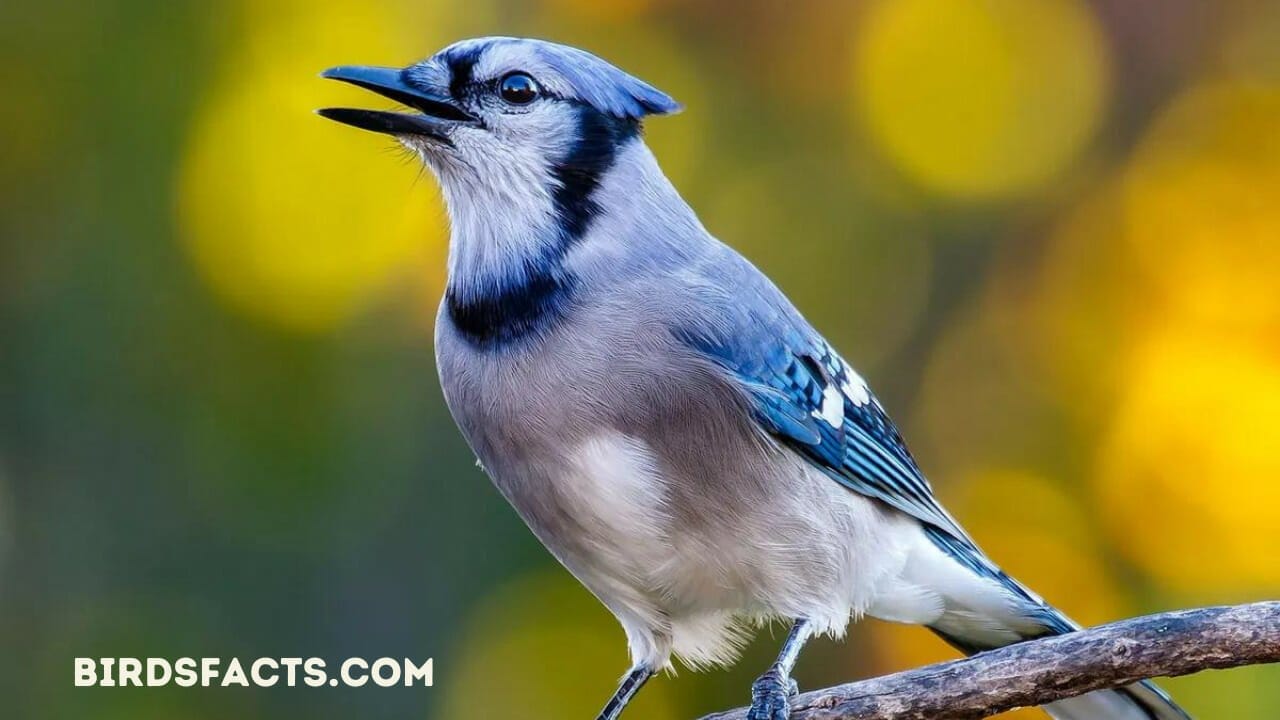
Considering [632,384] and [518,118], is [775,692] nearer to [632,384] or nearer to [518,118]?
Result: [632,384]

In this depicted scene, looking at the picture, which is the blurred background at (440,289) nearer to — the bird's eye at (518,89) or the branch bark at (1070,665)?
the branch bark at (1070,665)

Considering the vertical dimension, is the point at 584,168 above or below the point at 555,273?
above

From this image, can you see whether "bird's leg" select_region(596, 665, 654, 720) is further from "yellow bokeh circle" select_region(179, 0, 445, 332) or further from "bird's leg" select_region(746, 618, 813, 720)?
"yellow bokeh circle" select_region(179, 0, 445, 332)

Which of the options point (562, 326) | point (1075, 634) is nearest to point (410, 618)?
point (562, 326)

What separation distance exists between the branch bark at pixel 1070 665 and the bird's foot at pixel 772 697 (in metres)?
0.05

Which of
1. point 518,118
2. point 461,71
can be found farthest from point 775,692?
point 461,71

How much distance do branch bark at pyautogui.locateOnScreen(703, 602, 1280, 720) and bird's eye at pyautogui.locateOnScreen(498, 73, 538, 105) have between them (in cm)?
111

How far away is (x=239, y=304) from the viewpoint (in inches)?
178

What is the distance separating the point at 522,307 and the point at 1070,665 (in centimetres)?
102

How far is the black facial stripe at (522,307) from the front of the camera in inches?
96.7

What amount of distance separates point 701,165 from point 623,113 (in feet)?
6.93

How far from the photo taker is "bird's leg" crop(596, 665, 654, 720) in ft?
8.73

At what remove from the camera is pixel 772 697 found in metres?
2.39

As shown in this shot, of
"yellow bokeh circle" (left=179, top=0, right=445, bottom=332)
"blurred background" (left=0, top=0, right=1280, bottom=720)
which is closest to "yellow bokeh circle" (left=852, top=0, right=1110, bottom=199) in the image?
"blurred background" (left=0, top=0, right=1280, bottom=720)
